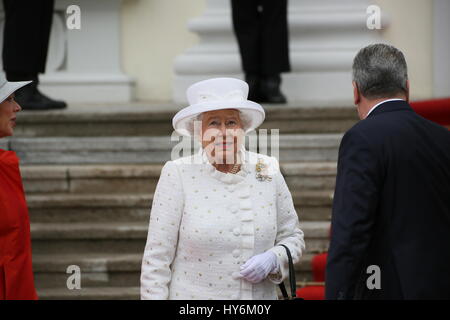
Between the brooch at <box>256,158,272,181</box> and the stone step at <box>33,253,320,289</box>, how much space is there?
188cm

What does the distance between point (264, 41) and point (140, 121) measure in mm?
1012

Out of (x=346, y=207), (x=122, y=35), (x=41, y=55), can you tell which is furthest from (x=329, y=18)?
(x=346, y=207)

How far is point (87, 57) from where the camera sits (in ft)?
24.9

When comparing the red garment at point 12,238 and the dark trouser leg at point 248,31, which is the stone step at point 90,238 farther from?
the red garment at point 12,238

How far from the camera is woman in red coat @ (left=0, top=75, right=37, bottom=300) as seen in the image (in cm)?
389

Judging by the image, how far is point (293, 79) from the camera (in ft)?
23.6

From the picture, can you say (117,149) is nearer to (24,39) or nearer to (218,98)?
(24,39)

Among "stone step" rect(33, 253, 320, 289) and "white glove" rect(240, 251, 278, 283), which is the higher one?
"white glove" rect(240, 251, 278, 283)

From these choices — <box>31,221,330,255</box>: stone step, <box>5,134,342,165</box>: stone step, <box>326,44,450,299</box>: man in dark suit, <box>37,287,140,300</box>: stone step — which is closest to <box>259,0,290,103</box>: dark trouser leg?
<box>5,134,342,165</box>: stone step

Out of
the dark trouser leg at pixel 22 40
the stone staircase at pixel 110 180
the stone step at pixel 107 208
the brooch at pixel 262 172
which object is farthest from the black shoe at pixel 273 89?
the brooch at pixel 262 172

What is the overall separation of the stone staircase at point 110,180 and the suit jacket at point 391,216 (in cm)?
224

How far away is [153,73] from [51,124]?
1.49 m

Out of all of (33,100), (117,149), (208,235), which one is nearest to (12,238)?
(208,235)

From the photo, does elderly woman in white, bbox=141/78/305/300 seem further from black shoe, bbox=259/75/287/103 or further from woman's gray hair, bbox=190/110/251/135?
black shoe, bbox=259/75/287/103
